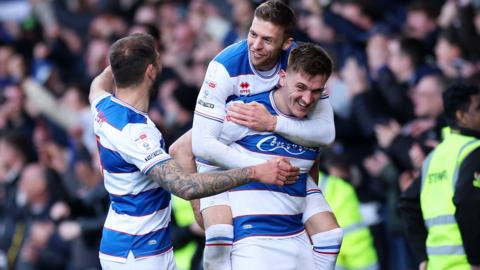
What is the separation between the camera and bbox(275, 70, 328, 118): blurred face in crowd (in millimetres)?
7180

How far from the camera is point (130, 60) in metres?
7.23

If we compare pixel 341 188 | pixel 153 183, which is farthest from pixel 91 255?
pixel 153 183

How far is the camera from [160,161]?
6980 mm

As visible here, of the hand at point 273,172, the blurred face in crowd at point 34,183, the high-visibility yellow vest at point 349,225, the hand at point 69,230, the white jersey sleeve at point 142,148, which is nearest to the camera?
the hand at point 273,172

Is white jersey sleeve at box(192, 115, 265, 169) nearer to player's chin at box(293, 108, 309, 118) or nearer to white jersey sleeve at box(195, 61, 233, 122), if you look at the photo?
white jersey sleeve at box(195, 61, 233, 122)

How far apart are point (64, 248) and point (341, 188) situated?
3.69 meters

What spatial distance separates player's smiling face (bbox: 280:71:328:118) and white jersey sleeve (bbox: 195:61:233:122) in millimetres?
383

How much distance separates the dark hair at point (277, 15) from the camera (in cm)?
723

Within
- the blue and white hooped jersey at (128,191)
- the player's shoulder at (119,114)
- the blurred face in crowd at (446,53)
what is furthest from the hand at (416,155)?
the player's shoulder at (119,114)

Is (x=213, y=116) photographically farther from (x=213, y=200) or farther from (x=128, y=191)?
Answer: (x=128, y=191)

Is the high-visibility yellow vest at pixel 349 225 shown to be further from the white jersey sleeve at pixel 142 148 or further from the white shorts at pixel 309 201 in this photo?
the white jersey sleeve at pixel 142 148

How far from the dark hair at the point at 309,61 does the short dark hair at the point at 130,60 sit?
89 centimetres

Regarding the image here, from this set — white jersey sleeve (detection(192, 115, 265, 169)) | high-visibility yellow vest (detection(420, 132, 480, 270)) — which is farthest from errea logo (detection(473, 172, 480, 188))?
white jersey sleeve (detection(192, 115, 265, 169))

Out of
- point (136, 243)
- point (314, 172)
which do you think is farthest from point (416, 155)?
point (136, 243)
